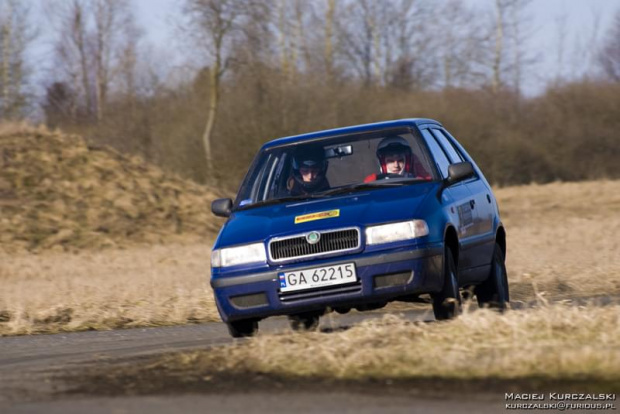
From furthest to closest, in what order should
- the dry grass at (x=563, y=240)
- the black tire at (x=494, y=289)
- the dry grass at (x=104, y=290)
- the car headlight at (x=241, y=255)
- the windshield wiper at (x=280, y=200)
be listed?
the dry grass at (x=563, y=240) → the dry grass at (x=104, y=290) → the black tire at (x=494, y=289) → the windshield wiper at (x=280, y=200) → the car headlight at (x=241, y=255)

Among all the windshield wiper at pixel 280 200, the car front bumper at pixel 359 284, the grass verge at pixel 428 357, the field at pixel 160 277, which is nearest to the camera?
the grass verge at pixel 428 357

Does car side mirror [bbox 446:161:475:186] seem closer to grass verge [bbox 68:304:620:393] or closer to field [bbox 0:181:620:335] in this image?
field [bbox 0:181:620:335]

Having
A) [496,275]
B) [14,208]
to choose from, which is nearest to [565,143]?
[14,208]

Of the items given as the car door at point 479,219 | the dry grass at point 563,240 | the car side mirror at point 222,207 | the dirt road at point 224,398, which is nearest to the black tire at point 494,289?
the car door at point 479,219

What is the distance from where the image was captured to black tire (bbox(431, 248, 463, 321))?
27.5 ft

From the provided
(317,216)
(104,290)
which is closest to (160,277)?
(104,290)

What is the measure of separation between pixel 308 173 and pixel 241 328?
1.44m

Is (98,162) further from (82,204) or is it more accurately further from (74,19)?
(74,19)

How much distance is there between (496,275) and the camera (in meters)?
10.1

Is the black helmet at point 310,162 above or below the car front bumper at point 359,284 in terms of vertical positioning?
above

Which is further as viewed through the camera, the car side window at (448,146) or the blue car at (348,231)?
the car side window at (448,146)

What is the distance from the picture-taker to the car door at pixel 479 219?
955 cm

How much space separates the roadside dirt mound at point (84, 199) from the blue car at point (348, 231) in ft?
64.3

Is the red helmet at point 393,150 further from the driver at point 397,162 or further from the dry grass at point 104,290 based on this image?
the dry grass at point 104,290
